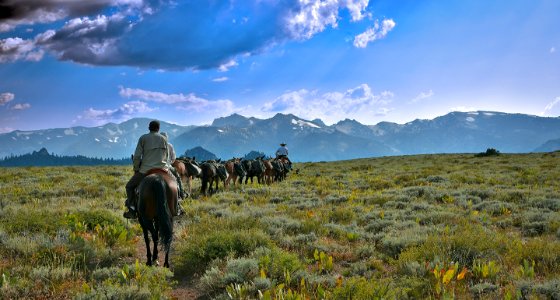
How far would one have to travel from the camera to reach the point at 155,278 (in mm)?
6031

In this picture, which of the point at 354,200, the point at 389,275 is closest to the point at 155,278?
the point at 389,275

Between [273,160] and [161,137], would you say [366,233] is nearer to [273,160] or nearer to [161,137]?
[161,137]

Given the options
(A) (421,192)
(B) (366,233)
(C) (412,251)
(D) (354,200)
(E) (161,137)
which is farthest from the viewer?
(A) (421,192)

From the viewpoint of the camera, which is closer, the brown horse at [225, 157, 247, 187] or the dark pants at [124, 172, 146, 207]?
the dark pants at [124, 172, 146, 207]

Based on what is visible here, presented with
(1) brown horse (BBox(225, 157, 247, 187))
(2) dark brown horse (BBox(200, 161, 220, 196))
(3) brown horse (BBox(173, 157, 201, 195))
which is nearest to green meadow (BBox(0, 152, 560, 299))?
(3) brown horse (BBox(173, 157, 201, 195))

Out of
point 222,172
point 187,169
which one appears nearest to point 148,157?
point 187,169

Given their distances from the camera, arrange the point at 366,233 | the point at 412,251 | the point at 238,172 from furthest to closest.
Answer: the point at 238,172, the point at 366,233, the point at 412,251

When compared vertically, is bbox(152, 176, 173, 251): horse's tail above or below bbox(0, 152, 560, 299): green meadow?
above

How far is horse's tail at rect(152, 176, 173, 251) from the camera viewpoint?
709 centimetres

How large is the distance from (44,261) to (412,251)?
6845 millimetres

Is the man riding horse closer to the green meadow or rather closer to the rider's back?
the rider's back

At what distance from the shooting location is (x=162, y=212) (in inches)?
279

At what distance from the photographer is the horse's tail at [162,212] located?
7.09 m

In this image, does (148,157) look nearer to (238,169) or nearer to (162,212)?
(162,212)
